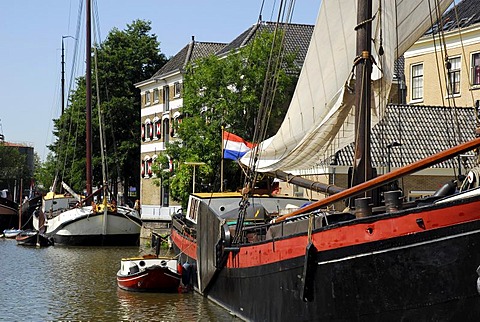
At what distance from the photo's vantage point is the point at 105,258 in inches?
1367

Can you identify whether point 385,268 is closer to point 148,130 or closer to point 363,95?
point 363,95

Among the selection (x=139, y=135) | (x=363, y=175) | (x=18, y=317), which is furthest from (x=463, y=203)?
(x=139, y=135)

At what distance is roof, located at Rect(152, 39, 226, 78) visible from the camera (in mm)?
63438

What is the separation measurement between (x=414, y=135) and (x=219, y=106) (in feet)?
28.8

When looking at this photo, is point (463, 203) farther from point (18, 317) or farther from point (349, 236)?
point (18, 317)

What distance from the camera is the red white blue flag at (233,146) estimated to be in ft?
84.8

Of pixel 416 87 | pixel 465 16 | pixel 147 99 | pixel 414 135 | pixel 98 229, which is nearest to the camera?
pixel 414 135

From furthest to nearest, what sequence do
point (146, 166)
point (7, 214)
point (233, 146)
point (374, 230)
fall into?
point (146, 166), point (7, 214), point (233, 146), point (374, 230)

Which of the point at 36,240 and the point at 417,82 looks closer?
the point at 417,82

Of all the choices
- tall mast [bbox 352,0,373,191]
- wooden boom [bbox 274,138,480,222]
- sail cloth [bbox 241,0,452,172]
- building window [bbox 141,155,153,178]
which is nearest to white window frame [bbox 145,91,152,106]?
building window [bbox 141,155,153,178]

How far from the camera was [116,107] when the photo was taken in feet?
224

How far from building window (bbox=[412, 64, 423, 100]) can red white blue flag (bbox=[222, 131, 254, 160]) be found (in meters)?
16.2

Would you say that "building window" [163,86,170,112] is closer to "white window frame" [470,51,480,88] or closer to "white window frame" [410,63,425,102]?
"white window frame" [410,63,425,102]

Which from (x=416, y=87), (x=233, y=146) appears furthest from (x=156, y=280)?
(x=416, y=87)
